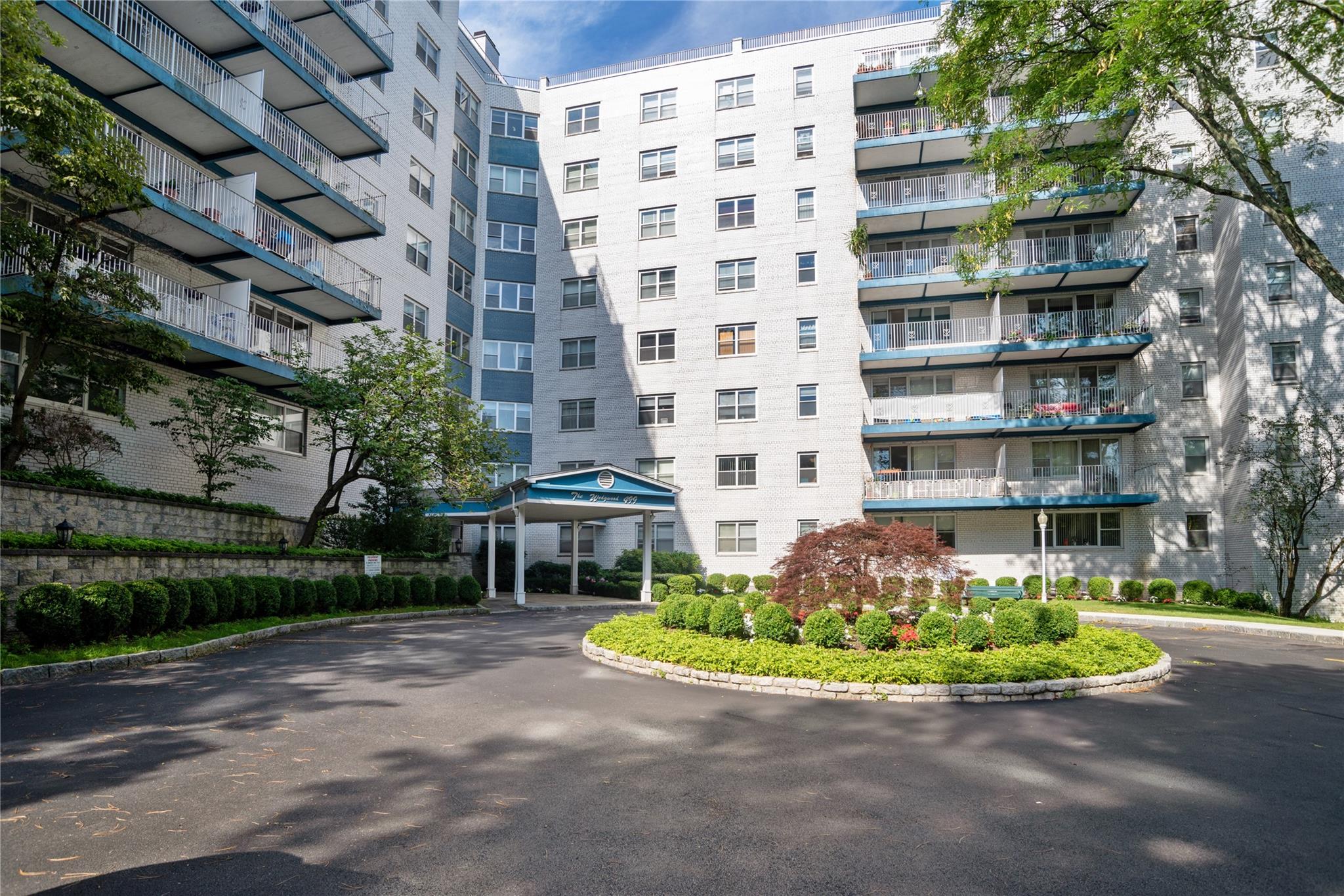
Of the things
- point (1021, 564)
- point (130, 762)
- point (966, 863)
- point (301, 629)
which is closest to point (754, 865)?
point (966, 863)

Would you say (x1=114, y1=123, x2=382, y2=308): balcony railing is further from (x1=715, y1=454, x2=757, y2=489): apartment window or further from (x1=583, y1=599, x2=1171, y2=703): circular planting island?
(x1=715, y1=454, x2=757, y2=489): apartment window

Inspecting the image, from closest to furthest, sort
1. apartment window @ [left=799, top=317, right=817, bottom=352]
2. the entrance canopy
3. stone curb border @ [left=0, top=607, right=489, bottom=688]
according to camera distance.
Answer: stone curb border @ [left=0, top=607, right=489, bottom=688] → the entrance canopy → apartment window @ [left=799, top=317, right=817, bottom=352]

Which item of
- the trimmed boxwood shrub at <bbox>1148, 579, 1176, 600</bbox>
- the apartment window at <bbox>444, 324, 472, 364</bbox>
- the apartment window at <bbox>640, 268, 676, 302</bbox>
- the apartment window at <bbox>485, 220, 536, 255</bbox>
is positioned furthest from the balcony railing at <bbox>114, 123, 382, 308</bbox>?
the trimmed boxwood shrub at <bbox>1148, 579, 1176, 600</bbox>

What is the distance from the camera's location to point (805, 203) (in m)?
36.3

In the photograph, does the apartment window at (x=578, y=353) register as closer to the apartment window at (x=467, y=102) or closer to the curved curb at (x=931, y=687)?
the apartment window at (x=467, y=102)

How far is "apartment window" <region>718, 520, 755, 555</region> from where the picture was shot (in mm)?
35062

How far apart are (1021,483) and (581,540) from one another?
61.8 ft

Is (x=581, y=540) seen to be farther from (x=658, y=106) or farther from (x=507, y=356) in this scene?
(x=658, y=106)

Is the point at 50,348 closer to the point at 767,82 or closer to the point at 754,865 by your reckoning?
the point at 754,865

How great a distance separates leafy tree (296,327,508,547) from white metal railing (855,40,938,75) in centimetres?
2424

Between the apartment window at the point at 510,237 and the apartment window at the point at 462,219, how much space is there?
869 mm

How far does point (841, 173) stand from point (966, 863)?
34.5 meters

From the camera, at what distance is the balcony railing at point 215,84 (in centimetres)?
1936

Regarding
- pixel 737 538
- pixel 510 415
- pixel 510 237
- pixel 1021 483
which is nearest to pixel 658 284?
pixel 510 237
